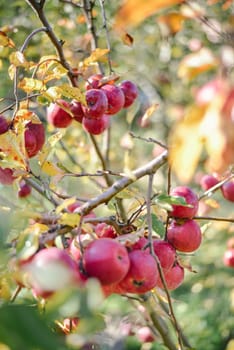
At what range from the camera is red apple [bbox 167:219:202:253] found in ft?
3.63

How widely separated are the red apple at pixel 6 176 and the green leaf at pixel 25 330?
30.5 inches

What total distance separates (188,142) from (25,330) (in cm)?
23

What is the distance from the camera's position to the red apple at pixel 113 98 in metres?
1.37

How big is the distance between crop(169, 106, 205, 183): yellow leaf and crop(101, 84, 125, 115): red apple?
29.7 inches

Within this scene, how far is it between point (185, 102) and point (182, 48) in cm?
93

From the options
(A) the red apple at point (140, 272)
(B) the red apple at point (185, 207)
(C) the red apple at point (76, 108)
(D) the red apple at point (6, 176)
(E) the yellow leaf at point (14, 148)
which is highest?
(E) the yellow leaf at point (14, 148)

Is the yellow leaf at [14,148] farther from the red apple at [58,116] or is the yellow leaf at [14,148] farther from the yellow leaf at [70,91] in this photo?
the red apple at [58,116]

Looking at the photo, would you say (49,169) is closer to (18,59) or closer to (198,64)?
(18,59)

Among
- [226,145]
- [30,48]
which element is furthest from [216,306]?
[226,145]

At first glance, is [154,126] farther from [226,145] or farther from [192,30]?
[226,145]

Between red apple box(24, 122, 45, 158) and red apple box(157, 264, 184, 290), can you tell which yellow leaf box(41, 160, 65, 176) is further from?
red apple box(157, 264, 184, 290)

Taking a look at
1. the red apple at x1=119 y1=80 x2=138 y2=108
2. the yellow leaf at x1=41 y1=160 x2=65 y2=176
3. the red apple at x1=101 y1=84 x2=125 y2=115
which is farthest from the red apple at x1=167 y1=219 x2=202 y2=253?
the red apple at x1=119 y1=80 x2=138 y2=108

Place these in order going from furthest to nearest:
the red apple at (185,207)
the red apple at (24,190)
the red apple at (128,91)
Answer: the red apple at (24,190) < the red apple at (128,91) < the red apple at (185,207)

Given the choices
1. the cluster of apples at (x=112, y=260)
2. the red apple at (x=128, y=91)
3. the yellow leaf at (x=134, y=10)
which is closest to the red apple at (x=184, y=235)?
the cluster of apples at (x=112, y=260)
